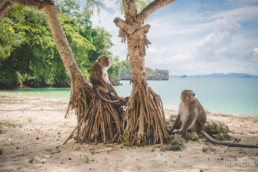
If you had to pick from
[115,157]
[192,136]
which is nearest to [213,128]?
[192,136]

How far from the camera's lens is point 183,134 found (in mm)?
3971

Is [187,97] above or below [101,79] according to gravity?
below

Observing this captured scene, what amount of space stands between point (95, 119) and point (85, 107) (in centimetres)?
34

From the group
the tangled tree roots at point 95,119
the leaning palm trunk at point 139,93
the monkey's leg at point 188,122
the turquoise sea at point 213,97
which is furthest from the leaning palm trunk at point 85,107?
the turquoise sea at point 213,97

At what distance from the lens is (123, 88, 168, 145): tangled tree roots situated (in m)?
3.76

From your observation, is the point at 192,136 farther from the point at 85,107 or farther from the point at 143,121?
the point at 85,107

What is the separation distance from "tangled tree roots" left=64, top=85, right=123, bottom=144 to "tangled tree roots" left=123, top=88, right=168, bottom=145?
1.04 ft

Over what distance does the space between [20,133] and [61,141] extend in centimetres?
122

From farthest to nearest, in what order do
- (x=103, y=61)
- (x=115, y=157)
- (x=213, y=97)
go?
1. (x=213, y=97)
2. (x=103, y=61)
3. (x=115, y=157)

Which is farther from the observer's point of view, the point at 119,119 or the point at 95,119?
the point at 119,119

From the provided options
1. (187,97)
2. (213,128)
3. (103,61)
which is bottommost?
(213,128)

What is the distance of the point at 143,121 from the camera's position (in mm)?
3789

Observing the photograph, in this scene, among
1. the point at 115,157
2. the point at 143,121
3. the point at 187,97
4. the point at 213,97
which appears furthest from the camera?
the point at 213,97

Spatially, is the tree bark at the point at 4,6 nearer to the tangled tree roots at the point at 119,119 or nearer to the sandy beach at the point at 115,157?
the tangled tree roots at the point at 119,119
